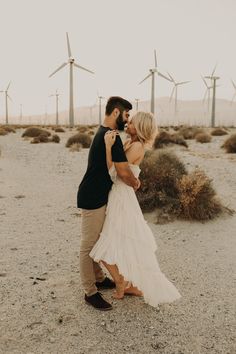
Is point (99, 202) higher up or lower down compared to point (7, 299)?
higher up

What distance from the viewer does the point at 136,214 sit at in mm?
4910

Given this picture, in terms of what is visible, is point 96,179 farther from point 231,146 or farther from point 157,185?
point 231,146

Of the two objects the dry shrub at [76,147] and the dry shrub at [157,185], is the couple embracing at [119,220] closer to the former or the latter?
the dry shrub at [157,185]

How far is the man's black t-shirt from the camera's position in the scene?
469cm

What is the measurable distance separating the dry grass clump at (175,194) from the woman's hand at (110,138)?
15.5 ft

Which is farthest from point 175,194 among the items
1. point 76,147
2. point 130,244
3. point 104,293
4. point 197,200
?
point 76,147

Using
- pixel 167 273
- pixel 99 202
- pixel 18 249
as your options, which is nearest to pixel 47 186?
pixel 18 249

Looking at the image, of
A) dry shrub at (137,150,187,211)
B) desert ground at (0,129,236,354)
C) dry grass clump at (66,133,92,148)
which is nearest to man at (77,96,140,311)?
desert ground at (0,129,236,354)

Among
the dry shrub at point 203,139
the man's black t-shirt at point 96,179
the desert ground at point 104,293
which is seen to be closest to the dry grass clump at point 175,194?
the desert ground at point 104,293

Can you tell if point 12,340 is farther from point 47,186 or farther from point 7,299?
point 47,186

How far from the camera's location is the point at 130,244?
15.9 ft

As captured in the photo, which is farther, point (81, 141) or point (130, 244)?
point (81, 141)

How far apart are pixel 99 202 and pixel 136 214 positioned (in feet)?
1.38

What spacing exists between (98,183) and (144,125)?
760 millimetres
